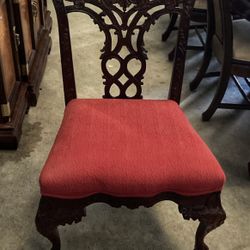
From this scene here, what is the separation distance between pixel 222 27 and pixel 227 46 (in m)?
0.09

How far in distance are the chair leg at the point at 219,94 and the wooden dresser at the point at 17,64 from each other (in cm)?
89

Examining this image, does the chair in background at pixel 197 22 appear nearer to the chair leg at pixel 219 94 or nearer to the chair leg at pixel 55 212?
the chair leg at pixel 219 94

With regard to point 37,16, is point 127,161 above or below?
above

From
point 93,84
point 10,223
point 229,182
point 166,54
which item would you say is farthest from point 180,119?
point 166,54

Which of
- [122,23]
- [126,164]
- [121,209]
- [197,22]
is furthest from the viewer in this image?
[197,22]

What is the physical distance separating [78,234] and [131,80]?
0.58 m

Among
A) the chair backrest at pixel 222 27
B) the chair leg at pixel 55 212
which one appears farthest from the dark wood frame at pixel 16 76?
the chair backrest at pixel 222 27

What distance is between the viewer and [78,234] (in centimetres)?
149

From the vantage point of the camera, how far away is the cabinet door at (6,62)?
5.60 ft

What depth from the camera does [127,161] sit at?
115cm

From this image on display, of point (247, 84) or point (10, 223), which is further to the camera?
point (247, 84)

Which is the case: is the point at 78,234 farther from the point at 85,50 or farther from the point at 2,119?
the point at 85,50

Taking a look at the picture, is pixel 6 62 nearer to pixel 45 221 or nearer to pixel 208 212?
pixel 45 221

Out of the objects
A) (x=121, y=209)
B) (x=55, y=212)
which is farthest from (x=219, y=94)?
(x=55, y=212)
